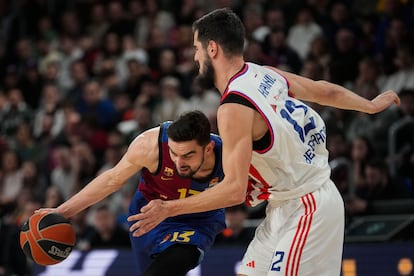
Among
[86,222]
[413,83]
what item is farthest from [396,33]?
[86,222]

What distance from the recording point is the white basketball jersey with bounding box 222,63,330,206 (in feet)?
14.8

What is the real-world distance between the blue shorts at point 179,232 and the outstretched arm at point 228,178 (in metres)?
1.17

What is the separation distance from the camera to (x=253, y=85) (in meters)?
4.56

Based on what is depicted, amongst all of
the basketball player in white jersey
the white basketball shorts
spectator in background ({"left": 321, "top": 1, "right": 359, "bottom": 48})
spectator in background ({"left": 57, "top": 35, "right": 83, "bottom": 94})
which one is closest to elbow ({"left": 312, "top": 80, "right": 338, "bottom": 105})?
the basketball player in white jersey

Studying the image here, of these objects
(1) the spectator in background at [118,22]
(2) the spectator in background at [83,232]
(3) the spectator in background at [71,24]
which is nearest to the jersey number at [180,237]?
(2) the spectator in background at [83,232]

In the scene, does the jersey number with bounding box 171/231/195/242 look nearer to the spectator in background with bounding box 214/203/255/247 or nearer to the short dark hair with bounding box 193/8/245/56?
the short dark hair with bounding box 193/8/245/56

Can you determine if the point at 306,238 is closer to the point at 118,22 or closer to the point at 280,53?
the point at 280,53

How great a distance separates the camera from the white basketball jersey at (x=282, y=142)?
4.52 meters

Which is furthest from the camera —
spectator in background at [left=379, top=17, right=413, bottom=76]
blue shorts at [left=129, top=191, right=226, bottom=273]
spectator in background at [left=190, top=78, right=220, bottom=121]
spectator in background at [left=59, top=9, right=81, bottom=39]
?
spectator in background at [left=59, top=9, right=81, bottom=39]

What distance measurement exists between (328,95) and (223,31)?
0.78 m

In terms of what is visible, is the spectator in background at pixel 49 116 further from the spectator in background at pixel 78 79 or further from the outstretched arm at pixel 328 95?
the outstretched arm at pixel 328 95

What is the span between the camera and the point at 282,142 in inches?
179

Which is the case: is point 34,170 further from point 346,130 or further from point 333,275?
point 333,275

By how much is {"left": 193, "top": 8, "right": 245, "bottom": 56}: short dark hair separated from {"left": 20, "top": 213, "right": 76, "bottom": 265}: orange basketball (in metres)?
1.52
